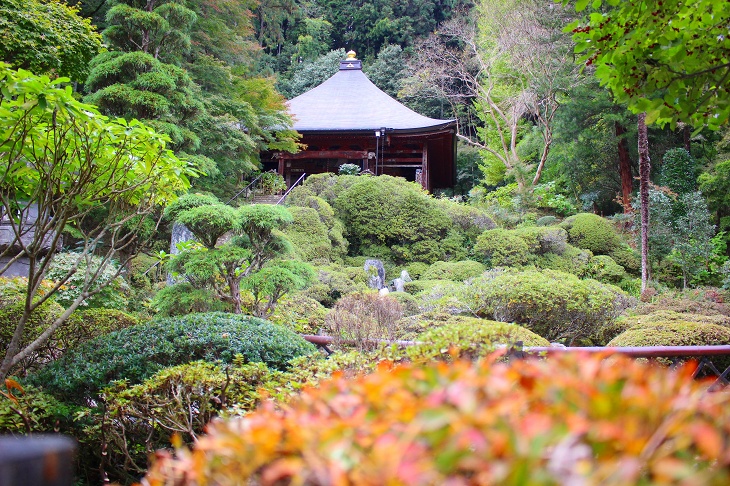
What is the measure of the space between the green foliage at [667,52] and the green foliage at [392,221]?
10085 mm

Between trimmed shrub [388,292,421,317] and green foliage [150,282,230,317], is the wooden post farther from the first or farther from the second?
→ trimmed shrub [388,292,421,317]

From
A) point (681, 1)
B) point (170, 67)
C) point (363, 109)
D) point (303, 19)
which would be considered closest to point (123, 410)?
point (681, 1)

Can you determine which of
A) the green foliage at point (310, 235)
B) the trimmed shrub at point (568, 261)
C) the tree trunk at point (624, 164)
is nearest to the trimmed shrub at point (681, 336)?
the trimmed shrub at point (568, 261)

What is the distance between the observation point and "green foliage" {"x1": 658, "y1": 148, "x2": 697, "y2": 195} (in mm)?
13536

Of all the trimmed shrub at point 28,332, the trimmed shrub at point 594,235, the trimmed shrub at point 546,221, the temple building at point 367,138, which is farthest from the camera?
the temple building at point 367,138

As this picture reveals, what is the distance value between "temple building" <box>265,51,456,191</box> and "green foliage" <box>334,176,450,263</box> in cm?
411

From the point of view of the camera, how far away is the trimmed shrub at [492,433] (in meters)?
0.61

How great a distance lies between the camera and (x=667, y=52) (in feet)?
8.36

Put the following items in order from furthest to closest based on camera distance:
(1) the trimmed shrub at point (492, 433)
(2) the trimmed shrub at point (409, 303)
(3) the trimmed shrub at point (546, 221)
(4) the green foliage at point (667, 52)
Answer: (3) the trimmed shrub at point (546, 221)
(2) the trimmed shrub at point (409, 303)
(4) the green foliage at point (667, 52)
(1) the trimmed shrub at point (492, 433)

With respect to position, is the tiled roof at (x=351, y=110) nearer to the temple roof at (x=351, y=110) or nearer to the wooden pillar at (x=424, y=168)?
the temple roof at (x=351, y=110)

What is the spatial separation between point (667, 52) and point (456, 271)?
886 centimetres

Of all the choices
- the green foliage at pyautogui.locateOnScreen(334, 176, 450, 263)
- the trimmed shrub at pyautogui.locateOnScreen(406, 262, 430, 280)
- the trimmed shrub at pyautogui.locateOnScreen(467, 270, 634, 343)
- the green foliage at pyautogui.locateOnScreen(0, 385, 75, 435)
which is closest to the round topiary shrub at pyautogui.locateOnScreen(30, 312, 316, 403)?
the green foliage at pyautogui.locateOnScreen(0, 385, 75, 435)

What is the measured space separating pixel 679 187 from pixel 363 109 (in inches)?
419

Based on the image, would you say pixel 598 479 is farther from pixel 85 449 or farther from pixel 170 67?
pixel 170 67
